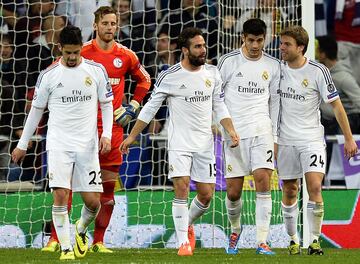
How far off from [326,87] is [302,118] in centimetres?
42

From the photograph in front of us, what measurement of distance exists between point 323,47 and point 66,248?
6.72 meters

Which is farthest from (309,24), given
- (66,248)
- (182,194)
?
(66,248)

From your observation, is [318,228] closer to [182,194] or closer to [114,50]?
[182,194]

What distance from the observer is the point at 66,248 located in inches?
446

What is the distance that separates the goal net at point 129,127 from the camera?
1500 centimetres

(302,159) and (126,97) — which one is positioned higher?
(126,97)

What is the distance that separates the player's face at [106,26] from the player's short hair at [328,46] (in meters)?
4.66

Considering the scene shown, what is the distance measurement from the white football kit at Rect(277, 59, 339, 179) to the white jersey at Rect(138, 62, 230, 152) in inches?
29.0

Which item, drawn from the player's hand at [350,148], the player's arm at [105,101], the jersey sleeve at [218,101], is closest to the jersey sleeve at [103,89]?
the player's arm at [105,101]

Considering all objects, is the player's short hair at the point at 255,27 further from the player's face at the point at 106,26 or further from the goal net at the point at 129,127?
the goal net at the point at 129,127

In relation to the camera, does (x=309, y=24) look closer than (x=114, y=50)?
No

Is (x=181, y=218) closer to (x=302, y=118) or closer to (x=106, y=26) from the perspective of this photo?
(x=302, y=118)

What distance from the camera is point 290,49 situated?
12.4 metres

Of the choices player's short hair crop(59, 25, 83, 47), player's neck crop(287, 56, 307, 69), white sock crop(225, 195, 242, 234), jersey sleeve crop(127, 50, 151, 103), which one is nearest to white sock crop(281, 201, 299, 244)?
white sock crop(225, 195, 242, 234)
